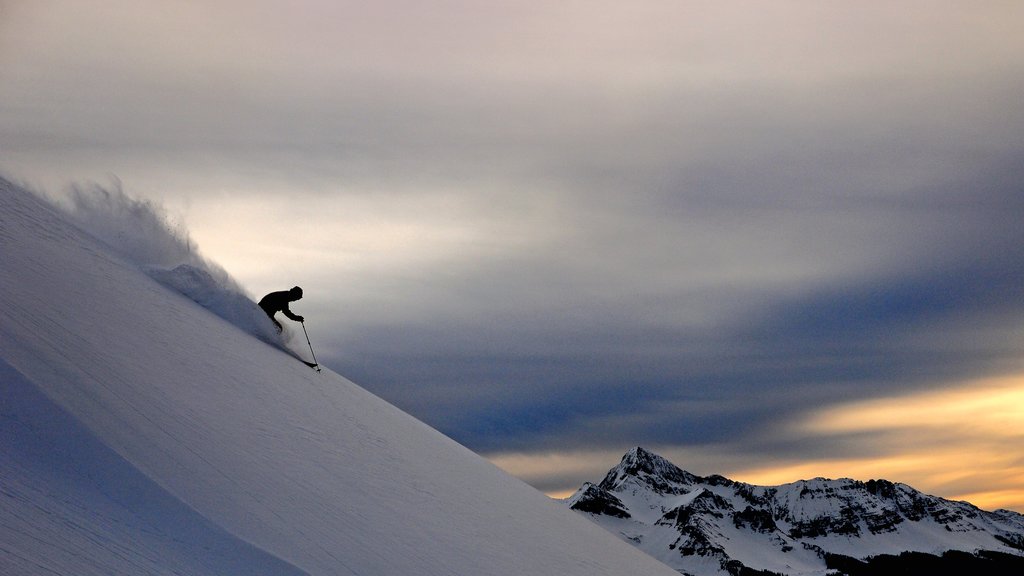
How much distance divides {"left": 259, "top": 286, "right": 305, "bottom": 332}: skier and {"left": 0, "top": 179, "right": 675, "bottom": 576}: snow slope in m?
1.46

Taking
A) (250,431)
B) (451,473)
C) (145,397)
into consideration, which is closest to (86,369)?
(145,397)

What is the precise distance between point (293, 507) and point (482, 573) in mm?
3396

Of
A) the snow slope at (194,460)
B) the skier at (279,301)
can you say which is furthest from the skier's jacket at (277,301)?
the snow slope at (194,460)

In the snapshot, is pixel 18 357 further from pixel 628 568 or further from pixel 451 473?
pixel 628 568

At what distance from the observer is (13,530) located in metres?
9.49

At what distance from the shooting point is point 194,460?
1368 cm

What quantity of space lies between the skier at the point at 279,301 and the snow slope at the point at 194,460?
1459 mm

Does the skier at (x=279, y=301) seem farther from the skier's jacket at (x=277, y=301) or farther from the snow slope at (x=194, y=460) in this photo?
the snow slope at (x=194, y=460)

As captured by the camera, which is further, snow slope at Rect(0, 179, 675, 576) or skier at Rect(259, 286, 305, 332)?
skier at Rect(259, 286, 305, 332)

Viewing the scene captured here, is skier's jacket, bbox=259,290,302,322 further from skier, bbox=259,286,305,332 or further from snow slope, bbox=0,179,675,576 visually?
snow slope, bbox=0,179,675,576

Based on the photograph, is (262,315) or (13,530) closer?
(13,530)

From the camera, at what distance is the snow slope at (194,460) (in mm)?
10930

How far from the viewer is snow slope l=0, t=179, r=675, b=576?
10.9 metres

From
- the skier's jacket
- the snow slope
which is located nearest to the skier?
the skier's jacket
